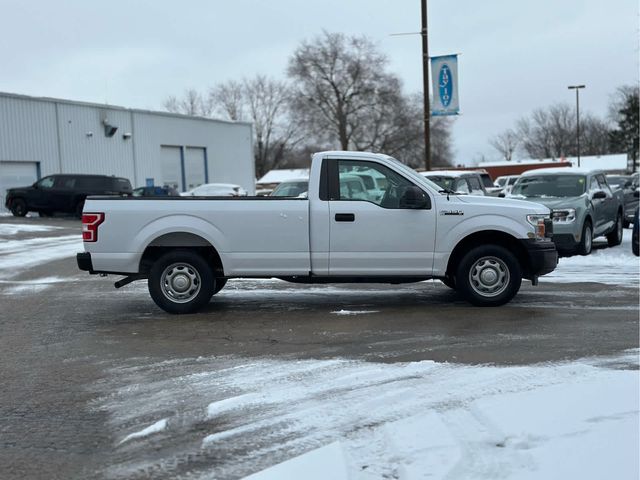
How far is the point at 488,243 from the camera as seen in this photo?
29.5 ft

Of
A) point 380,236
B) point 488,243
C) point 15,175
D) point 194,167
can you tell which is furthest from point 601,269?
point 194,167

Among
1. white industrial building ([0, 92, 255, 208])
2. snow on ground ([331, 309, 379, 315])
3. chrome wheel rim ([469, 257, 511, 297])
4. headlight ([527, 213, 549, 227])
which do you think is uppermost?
white industrial building ([0, 92, 255, 208])

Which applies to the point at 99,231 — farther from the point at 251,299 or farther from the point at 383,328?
the point at 383,328

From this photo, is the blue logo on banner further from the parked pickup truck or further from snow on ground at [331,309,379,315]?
snow on ground at [331,309,379,315]

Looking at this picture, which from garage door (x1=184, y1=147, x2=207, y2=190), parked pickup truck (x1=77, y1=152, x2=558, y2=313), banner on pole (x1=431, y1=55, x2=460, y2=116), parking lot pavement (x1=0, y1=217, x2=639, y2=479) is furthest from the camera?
garage door (x1=184, y1=147, x2=207, y2=190)

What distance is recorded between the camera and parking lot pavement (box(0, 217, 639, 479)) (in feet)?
15.2

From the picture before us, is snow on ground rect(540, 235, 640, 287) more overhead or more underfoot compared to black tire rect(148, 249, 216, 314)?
more underfoot

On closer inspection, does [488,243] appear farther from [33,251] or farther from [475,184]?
[33,251]

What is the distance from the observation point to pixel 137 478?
13.6 feet

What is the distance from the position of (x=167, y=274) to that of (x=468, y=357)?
13.3 ft

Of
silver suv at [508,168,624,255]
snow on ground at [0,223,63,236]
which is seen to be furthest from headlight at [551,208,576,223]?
snow on ground at [0,223,63,236]

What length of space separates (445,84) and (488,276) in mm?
11971

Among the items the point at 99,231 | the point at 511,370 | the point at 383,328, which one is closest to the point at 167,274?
the point at 99,231

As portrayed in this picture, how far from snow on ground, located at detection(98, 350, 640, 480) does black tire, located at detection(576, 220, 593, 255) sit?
7.41m
